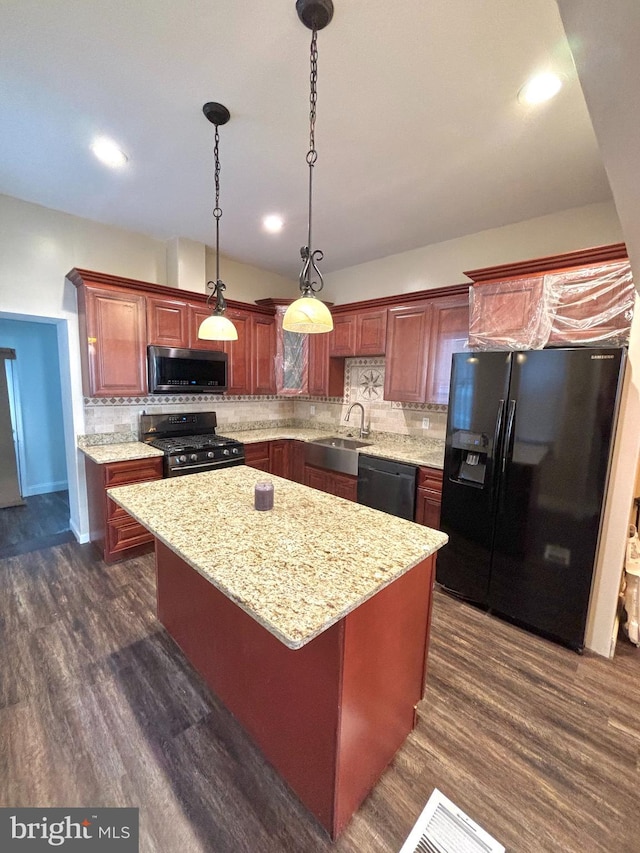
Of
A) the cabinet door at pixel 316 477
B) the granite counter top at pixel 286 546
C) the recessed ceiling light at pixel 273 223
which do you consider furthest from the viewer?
the cabinet door at pixel 316 477

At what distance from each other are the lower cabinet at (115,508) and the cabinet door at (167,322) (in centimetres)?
114

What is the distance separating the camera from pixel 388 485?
304 centimetres

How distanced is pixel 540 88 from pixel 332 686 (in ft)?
8.37

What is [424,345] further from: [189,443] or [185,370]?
[189,443]

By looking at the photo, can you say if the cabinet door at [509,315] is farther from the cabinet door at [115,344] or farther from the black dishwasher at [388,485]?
the cabinet door at [115,344]

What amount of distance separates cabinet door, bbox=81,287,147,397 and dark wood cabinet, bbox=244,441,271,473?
119cm

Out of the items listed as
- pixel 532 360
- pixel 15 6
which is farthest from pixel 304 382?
pixel 15 6

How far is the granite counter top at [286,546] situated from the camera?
3.19 feet

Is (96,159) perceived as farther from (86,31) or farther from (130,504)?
A: (130,504)

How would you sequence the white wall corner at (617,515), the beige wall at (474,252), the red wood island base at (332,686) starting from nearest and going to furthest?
the red wood island base at (332,686)
the white wall corner at (617,515)
the beige wall at (474,252)

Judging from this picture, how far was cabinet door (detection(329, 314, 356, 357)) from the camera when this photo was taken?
372 centimetres

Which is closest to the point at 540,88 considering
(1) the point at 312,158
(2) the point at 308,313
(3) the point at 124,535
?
(1) the point at 312,158

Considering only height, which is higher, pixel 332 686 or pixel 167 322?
pixel 167 322

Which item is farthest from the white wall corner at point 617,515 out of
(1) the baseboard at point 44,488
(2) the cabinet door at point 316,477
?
(1) the baseboard at point 44,488
